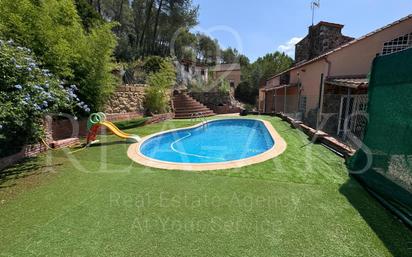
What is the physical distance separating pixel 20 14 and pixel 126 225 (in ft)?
24.2

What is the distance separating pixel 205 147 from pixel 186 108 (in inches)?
348

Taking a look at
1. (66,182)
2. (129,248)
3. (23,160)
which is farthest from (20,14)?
(129,248)

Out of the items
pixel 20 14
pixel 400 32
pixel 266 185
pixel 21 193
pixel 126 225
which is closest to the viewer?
pixel 126 225

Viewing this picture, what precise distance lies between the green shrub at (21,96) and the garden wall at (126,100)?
615 centimetres

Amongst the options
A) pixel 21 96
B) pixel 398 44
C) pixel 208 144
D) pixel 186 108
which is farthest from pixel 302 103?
pixel 21 96

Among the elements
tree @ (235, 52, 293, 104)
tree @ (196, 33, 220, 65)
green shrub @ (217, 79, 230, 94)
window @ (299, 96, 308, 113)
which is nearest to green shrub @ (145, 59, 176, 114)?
green shrub @ (217, 79, 230, 94)

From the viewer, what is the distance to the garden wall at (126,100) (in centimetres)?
1269

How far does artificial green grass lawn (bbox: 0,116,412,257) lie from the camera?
9.20 feet

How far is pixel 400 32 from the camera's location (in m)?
10.1

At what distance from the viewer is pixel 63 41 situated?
24.0 feet

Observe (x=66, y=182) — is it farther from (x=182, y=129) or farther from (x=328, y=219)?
(x=182, y=129)

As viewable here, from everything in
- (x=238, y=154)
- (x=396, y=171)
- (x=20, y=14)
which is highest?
(x=20, y=14)

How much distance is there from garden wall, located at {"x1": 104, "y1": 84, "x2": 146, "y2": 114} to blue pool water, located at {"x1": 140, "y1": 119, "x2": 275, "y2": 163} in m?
3.94

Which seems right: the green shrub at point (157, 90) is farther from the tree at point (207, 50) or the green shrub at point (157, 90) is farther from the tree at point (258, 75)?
the tree at point (207, 50)
